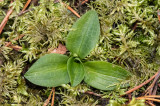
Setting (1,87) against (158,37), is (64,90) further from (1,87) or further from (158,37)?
(158,37)

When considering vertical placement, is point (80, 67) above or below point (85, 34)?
below

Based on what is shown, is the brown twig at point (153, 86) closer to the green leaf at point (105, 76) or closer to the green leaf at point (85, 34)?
the green leaf at point (105, 76)

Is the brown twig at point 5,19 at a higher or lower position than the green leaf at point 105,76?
higher

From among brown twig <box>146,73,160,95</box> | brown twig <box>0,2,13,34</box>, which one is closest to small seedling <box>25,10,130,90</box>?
brown twig <box>146,73,160,95</box>

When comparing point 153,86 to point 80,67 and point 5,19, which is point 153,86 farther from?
point 5,19

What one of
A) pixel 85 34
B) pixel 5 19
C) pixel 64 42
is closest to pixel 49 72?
pixel 64 42

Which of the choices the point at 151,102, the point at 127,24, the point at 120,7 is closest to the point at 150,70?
the point at 151,102

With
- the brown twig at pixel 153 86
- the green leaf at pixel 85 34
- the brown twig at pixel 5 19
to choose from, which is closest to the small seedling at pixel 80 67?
the green leaf at pixel 85 34

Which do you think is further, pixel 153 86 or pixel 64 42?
pixel 64 42
